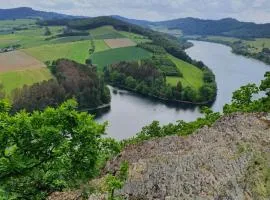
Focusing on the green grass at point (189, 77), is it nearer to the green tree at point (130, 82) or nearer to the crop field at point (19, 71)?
the green tree at point (130, 82)

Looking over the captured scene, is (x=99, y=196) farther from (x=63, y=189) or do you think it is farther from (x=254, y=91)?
(x=254, y=91)

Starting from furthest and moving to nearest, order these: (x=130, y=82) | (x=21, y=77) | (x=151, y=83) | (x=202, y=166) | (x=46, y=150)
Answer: (x=130, y=82) → (x=151, y=83) → (x=21, y=77) → (x=202, y=166) → (x=46, y=150)

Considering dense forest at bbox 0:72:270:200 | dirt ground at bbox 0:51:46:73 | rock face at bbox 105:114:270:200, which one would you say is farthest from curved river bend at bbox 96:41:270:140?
dense forest at bbox 0:72:270:200

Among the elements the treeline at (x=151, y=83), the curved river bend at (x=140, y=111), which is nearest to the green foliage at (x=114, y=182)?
the curved river bend at (x=140, y=111)

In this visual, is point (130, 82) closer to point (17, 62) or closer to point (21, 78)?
point (17, 62)

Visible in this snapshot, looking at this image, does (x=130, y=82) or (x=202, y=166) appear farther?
(x=130, y=82)

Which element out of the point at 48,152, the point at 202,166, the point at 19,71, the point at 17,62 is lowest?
the point at 17,62

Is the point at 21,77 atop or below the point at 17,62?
atop

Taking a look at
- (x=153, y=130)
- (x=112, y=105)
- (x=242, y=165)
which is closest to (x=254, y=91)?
(x=153, y=130)

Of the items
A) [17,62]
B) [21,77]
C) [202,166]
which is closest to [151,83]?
[21,77]
